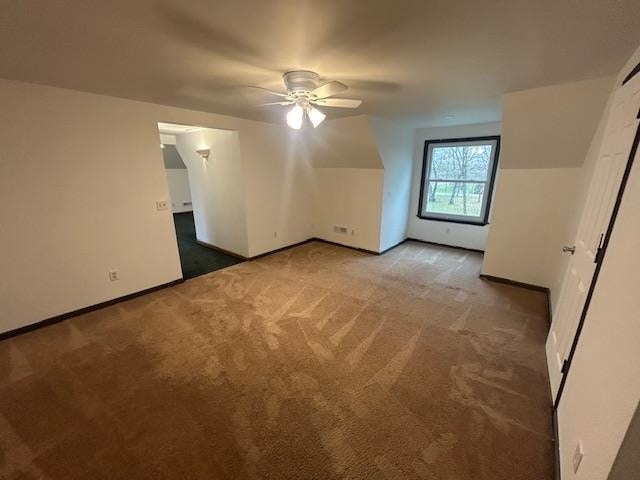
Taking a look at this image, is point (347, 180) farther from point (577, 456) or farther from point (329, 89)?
point (577, 456)

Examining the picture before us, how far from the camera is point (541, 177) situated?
10.1 ft

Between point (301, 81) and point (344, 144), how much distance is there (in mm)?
2304

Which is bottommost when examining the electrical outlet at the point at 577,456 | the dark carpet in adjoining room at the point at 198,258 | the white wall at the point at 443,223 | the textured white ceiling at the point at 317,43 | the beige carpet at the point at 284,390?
the beige carpet at the point at 284,390

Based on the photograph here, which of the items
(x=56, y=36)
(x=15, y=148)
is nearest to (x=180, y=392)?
(x=56, y=36)

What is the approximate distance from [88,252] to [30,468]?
199 cm

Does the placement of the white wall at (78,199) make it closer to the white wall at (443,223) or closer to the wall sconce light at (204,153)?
the wall sconce light at (204,153)

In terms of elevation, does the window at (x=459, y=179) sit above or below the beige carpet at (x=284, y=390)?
above

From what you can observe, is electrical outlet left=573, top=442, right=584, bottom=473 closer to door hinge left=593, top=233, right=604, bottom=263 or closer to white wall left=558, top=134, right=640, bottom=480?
white wall left=558, top=134, right=640, bottom=480

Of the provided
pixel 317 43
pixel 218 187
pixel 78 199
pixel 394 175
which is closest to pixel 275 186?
pixel 218 187

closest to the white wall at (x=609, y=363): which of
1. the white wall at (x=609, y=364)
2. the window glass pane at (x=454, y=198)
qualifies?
the white wall at (x=609, y=364)

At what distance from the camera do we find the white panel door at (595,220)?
1399 mm

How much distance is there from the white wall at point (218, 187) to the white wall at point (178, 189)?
3.46m

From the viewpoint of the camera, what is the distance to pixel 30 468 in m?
1.33

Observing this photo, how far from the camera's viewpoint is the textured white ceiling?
1208mm
